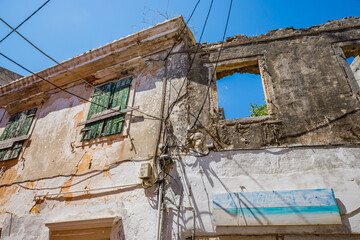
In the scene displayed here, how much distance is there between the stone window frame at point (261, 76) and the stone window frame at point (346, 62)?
53.6 inches

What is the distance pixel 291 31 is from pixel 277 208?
389 cm

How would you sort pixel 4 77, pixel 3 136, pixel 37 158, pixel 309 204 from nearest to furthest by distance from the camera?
1. pixel 309 204
2. pixel 37 158
3. pixel 3 136
4. pixel 4 77

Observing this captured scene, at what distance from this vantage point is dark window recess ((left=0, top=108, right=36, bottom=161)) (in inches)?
253

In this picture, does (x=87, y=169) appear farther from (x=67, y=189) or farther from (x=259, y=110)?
(x=259, y=110)

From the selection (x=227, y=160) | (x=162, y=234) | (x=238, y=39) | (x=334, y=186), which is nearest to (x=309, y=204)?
(x=334, y=186)

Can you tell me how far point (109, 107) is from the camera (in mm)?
5727

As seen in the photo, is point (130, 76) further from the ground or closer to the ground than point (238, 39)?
closer to the ground

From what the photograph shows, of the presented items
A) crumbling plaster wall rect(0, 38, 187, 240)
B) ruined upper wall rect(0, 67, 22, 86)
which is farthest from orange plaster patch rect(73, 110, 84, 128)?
ruined upper wall rect(0, 67, 22, 86)

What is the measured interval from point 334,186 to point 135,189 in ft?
10.9

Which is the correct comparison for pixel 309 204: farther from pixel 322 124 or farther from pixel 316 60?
pixel 316 60

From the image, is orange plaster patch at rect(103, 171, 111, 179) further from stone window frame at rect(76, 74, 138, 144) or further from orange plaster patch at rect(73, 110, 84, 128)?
orange plaster patch at rect(73, 110, 84, 128)

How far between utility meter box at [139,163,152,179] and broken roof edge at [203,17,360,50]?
3155 millimetres

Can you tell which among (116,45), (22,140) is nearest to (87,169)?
(22,140)

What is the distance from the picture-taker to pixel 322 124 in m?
3.90
